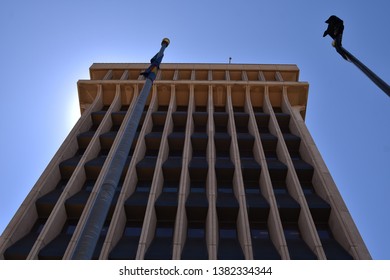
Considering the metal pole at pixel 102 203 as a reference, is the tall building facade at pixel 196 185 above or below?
above

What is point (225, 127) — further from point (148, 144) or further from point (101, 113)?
point (101, 113)

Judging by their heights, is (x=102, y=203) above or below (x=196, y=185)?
below

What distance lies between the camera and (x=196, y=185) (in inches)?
1046

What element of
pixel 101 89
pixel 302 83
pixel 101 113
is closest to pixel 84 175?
pixel 101 113

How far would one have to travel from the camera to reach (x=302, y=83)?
36375 millimetres

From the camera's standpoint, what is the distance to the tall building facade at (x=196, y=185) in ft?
67.4

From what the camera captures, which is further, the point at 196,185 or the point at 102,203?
the point at 196,185

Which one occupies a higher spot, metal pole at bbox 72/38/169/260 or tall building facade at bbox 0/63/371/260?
tall building facade at bbox 0/63/371/260

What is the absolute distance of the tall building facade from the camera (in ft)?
67.4

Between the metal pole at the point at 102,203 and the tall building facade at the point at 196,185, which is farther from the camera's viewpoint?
the tall building facade at the point at 196,185

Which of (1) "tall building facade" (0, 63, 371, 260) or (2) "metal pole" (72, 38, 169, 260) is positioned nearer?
(2) "metal pole" (72, 38, 169, 260)
